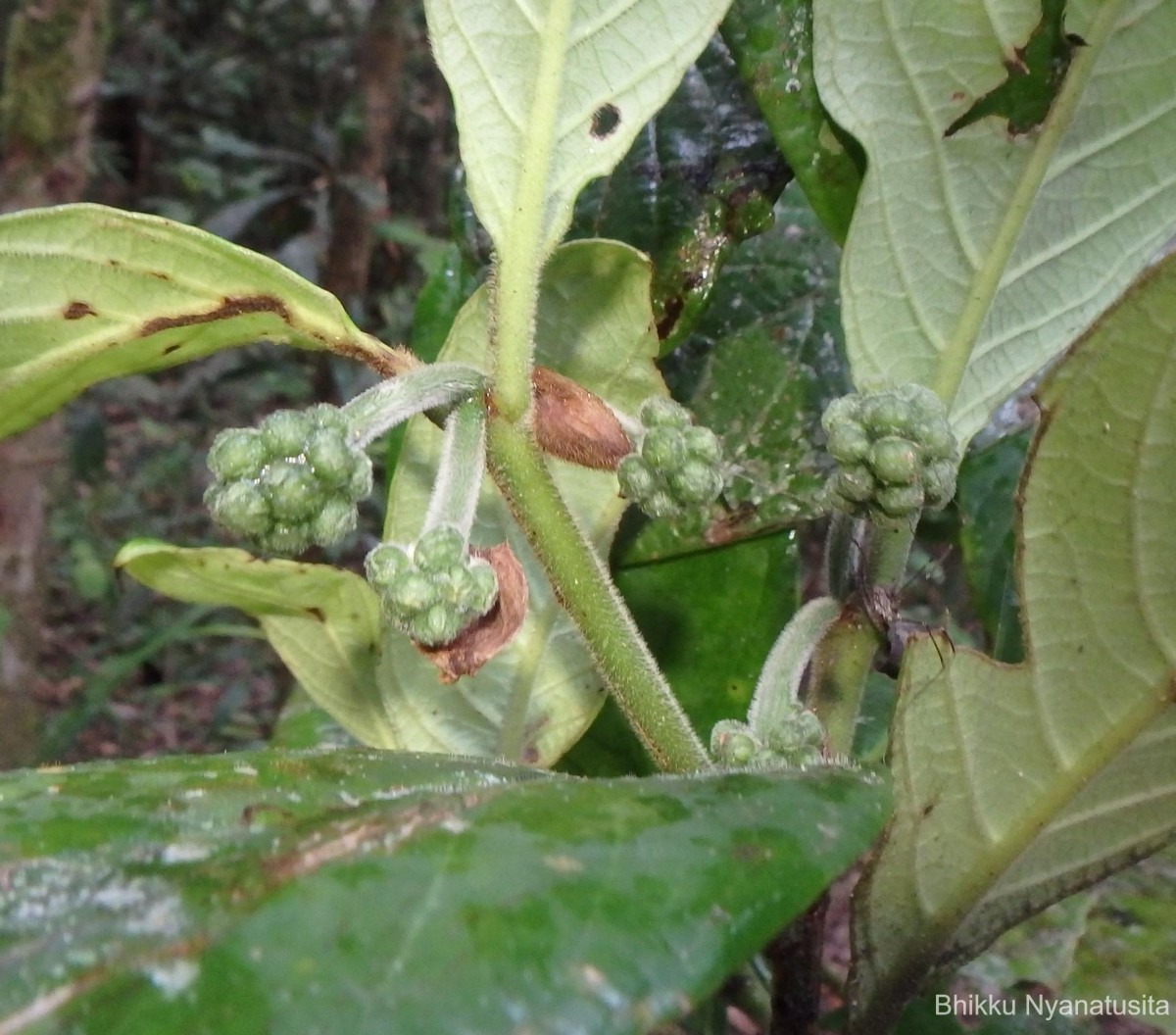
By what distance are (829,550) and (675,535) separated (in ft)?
0.62

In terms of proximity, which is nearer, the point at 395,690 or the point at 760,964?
the point at 395,690

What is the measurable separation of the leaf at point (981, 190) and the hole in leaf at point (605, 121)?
0.47ft

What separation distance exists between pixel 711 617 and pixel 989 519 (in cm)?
28

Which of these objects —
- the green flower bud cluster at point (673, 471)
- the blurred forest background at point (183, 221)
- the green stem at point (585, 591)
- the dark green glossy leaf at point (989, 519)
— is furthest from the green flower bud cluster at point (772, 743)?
the blurred forest background at point (183, 221)

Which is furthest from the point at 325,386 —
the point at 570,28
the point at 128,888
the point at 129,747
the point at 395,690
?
the point at 128,888

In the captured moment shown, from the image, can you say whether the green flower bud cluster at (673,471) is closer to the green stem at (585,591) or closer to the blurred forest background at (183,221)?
the green stem at (585,591)

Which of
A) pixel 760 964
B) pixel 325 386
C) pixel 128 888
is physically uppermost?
pixel 128 888

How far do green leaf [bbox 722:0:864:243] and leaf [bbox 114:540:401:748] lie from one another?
41cm

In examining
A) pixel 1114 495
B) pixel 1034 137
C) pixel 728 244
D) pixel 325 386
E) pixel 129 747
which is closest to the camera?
pixel 1114 495

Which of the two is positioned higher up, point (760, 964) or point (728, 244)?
point (728, 244)

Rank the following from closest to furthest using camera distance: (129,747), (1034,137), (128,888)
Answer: (128,888) → (1034,137) → (129,747)

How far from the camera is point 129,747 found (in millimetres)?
4246

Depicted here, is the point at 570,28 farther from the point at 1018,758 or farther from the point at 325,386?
the point at 325,386

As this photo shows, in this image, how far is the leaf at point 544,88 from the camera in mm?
612
